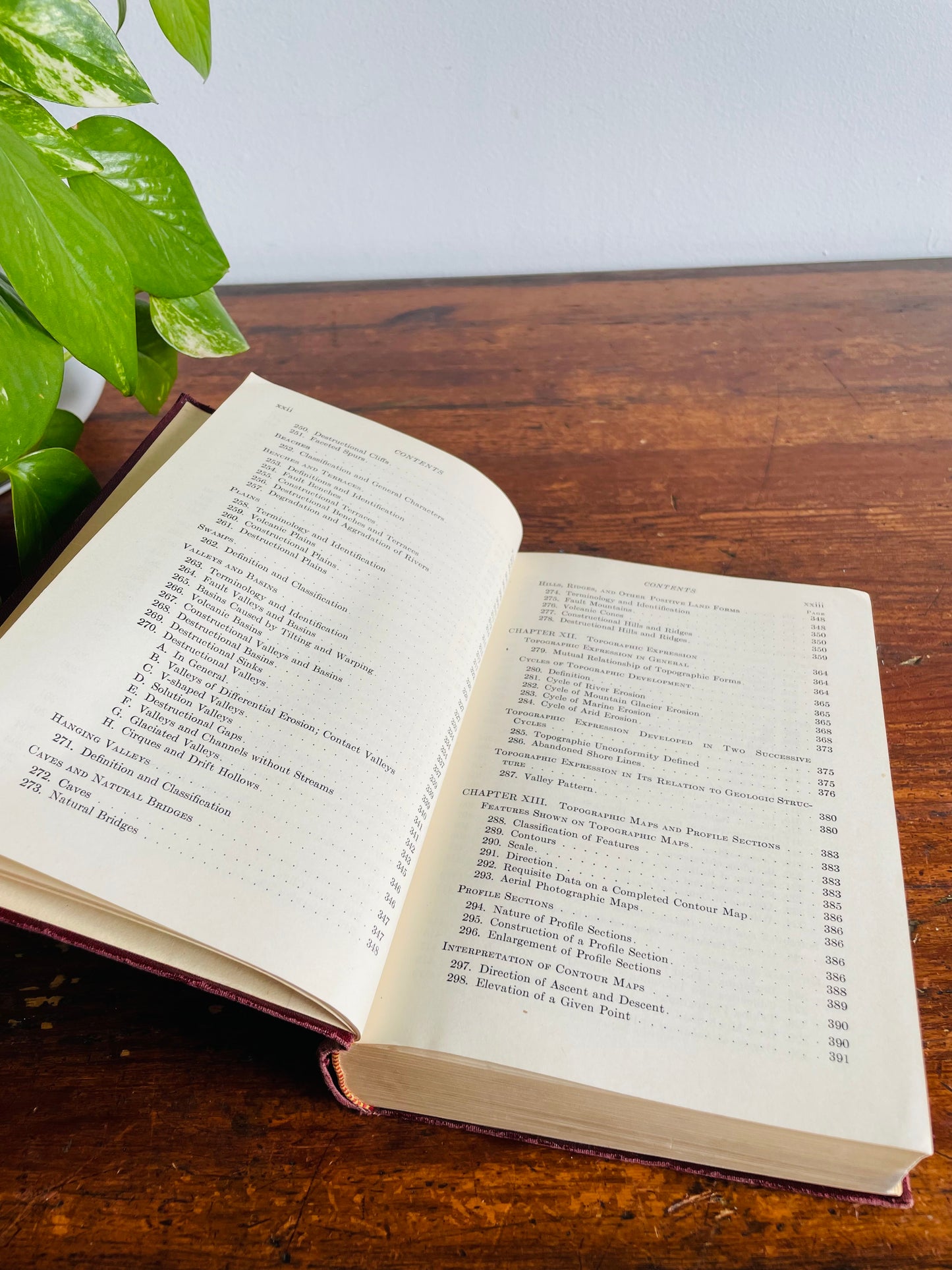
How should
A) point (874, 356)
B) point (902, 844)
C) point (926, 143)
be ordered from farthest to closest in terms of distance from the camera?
point (926, 143) → point (874, 356) → point (902, 844)

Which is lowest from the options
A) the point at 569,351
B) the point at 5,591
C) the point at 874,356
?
the point at 874,356

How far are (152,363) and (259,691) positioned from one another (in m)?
0.27

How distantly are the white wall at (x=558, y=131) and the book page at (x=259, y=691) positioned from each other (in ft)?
1.49

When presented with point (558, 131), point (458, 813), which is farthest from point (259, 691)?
point (558, 131)

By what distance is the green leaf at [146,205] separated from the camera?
430 millimetres

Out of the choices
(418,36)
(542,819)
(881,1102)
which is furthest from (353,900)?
(418,36)

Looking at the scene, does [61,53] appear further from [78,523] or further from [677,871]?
[677,871]

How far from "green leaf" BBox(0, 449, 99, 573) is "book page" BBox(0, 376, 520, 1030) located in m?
0.06

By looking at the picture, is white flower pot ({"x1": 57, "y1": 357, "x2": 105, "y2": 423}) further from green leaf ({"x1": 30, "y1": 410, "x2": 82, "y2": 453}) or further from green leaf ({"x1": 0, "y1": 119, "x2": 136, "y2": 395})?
green leaf ({"x1": 0, "y1": 119, "x2": 136, "y2": 395})

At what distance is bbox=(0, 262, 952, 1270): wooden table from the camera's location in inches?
12.9

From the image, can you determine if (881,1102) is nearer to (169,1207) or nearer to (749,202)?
(169,1207)

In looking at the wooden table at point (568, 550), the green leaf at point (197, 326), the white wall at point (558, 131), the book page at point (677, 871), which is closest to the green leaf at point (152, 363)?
the green leaf at point (197, 326)

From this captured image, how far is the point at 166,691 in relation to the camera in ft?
1.25

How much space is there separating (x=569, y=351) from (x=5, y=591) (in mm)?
485
